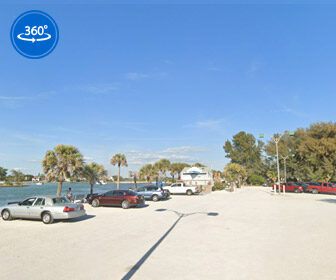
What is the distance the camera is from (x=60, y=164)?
1043 inches

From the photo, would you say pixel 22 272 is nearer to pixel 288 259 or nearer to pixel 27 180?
pixel 288 259

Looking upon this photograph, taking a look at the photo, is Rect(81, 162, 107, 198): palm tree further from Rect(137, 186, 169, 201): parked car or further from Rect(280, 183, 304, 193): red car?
Rect(280, 183, 304, 193): red car

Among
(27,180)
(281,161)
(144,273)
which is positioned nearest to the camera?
(144,273)

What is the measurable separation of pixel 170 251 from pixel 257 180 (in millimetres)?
79428

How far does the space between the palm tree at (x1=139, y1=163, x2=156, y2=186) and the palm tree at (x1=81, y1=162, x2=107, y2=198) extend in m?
29.9

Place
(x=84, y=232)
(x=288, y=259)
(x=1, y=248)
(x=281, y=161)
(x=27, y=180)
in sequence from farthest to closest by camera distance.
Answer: (x=27, y=180) → (x=281, y=161) → (x=84, y=232) → (x=1, y=248) → (x=288, y=259)

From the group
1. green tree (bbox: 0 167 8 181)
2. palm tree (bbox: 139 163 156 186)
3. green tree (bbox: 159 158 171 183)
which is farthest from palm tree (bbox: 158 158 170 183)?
green tree (bbox: 0 167 8 181)

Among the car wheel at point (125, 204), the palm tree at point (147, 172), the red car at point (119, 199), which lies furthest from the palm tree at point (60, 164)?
the palm tree at point (147, 172)

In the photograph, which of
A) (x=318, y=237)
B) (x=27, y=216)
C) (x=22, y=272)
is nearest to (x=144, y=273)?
(x=22, y=272)

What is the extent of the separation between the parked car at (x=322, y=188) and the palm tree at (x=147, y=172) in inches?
1461

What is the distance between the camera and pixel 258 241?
29.1 feet

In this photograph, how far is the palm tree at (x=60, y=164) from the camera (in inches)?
1037

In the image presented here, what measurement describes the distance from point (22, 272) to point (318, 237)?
990 cm

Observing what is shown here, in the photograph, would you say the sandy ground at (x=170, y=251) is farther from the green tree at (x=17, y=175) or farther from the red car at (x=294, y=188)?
the green tree at (x=17, y=175)
